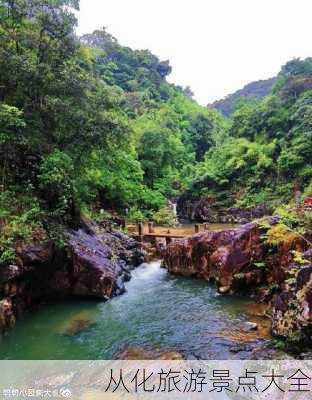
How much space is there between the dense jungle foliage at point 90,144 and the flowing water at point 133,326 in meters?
2.05

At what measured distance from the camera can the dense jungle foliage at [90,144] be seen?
11.1m

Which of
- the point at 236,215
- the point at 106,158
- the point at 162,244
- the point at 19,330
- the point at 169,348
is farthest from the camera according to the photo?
the point at 236,215

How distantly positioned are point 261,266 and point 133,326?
14.5 ft

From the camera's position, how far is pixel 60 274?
11195mm

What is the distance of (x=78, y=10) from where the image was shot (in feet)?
42.4

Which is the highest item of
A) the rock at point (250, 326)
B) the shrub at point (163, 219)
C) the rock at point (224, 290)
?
the shrub at point (163, 219)

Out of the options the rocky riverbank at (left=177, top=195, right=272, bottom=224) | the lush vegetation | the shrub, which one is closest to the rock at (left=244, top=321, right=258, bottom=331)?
the shrub

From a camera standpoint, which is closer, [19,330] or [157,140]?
[19,330]

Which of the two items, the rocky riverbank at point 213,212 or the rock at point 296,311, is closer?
the rock at point 296,311

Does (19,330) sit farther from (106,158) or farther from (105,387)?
(106,158)

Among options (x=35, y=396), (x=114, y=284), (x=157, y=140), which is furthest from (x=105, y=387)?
(x=157, y=140)

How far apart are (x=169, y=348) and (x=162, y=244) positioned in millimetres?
10490

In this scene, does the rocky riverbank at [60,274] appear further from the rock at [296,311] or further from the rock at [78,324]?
the rock at [296,311]

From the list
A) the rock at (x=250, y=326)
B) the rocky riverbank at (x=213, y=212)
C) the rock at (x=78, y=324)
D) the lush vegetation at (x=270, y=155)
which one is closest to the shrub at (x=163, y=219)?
the rocky riverbank at (x=213, y=212)
